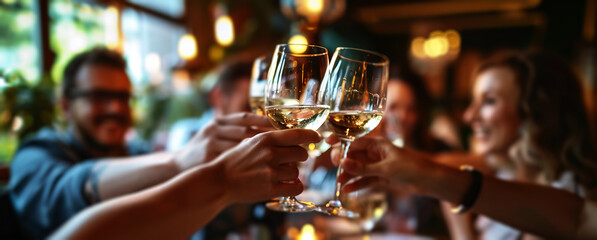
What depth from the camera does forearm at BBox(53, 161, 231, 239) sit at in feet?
1.91

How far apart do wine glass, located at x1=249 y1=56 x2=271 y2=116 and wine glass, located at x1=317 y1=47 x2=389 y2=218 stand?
0.25 m

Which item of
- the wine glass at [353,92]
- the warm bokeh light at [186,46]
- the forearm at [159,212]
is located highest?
the warm bokeh light at [186,46]

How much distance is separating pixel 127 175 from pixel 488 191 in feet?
3.38

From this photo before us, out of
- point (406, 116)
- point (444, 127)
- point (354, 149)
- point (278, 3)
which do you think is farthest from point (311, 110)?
point (278, 3)

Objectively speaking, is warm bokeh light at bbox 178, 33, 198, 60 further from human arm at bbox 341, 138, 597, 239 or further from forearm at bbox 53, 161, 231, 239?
forearm at bbox 53, 161, 231, 239

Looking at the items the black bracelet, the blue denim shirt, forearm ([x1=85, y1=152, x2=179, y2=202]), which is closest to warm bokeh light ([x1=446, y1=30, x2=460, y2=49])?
the black bracelet

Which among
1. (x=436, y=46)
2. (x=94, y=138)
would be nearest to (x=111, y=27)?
(x=94, y=138)

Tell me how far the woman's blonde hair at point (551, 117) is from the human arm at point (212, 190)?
122cm

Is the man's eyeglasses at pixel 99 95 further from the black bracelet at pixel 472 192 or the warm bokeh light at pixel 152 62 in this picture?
the warm bokeh light at pixel 152 62

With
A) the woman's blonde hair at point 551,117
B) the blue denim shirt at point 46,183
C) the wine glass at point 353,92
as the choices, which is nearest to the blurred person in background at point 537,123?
the woman's blonde hair at point 551,117

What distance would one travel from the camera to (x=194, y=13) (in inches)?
257

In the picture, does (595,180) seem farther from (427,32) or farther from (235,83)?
(427,32)

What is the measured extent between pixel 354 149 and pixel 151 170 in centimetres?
56

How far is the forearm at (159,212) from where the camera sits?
1.91 feet
